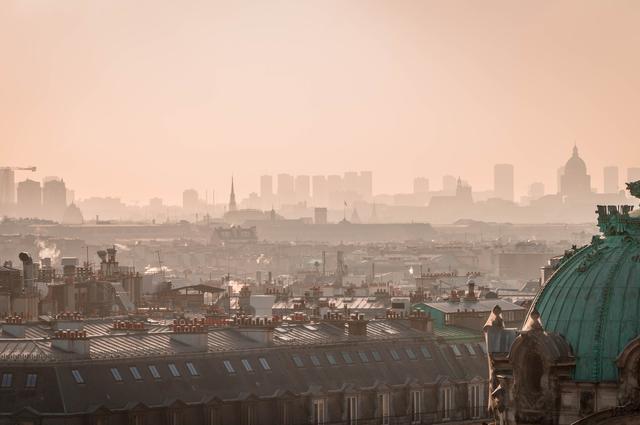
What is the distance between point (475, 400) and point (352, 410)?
20.2ft

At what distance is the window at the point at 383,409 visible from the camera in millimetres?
76438

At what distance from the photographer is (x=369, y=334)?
277ft

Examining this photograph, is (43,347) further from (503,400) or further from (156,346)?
(503,400)

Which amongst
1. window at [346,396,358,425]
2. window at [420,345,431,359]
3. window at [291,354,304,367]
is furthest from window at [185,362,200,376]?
window at [420,345,431,359]

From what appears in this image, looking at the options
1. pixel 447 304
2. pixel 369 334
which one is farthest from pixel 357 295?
pixel 369 334

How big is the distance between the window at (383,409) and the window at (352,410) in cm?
105

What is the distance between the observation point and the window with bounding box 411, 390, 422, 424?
255 feet

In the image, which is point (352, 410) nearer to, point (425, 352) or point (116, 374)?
point (116, 374)

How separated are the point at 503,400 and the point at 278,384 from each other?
33449mm

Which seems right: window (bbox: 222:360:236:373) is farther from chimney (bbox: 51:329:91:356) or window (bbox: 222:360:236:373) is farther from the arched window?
the arched window

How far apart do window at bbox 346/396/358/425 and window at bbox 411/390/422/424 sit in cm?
269

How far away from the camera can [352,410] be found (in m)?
75.4

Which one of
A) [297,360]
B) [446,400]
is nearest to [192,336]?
[297,360]

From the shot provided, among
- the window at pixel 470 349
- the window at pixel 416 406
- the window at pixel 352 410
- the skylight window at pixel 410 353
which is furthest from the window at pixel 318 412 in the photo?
the window at pixel 470 349
